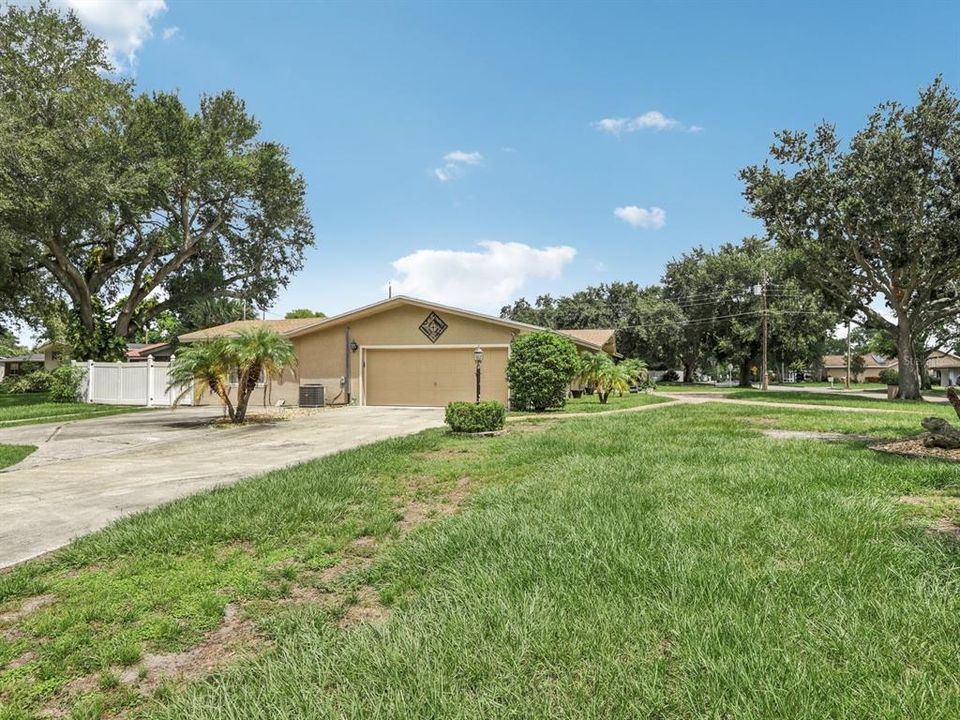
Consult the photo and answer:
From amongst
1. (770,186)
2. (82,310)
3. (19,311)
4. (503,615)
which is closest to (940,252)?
(770,186)

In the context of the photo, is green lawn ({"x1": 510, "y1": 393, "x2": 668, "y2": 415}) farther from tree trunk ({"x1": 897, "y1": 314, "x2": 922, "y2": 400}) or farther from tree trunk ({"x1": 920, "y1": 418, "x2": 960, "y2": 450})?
tree trunk ({"x1": 897, "y1": 314, "x2": 922, "y2": 400})

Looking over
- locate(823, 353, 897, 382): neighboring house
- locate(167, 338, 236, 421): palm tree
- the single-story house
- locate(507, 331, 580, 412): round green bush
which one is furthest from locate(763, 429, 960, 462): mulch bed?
locate(823, 353, 897, 382): neighboring house

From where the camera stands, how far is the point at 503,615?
2.58 meters

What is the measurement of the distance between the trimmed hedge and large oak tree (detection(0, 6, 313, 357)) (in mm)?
17718

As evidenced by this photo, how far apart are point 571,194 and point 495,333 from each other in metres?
7.03

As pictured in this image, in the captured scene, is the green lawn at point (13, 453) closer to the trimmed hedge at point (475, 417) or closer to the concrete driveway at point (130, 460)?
the concrete driveway at point (130, 460)

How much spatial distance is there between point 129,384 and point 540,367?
16343mm

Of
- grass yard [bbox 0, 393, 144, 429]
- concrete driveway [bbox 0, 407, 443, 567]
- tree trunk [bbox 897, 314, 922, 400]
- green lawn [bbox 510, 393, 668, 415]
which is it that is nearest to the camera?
concrete driveway [bbox 0, 407, 443, 567]

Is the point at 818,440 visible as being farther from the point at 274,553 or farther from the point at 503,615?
the point at 274,553

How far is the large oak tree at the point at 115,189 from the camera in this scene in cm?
1917

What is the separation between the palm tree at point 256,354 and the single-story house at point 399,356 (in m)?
5.38

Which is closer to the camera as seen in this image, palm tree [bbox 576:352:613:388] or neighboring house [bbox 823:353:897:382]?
palm tree [bbox 576:352:613:388]

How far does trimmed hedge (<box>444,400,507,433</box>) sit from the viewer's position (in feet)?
33.9

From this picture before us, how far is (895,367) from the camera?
51.0 m
